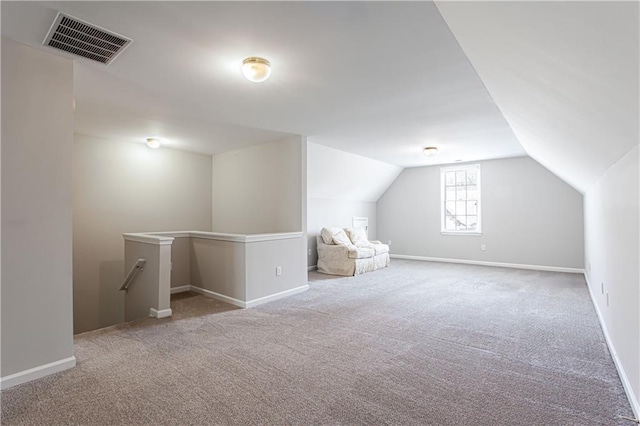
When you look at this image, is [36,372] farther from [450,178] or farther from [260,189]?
[450,178]

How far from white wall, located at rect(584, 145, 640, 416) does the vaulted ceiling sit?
23cm

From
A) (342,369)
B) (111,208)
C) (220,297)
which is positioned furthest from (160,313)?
(342,369)

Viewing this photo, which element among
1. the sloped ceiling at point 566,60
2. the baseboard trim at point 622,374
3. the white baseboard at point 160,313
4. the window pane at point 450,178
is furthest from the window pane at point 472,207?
the white baseboard at point 160,313

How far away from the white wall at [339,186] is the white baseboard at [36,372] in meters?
4.32

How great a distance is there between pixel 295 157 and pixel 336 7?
3.23 meters

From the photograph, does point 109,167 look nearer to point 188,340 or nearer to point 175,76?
point 175,76

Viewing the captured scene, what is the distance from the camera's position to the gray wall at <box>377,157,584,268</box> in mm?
6426

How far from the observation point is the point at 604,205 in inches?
128

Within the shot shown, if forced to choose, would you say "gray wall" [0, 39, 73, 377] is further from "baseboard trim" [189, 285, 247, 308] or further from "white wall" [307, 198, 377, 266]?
"white wall" [307, 198, 377, 266]

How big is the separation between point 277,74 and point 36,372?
9.59 ft

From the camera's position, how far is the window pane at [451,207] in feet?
25.9

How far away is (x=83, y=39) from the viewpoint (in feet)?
7.21

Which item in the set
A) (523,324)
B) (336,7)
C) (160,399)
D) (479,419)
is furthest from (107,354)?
(523,324)

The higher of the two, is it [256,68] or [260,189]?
[256,68]
